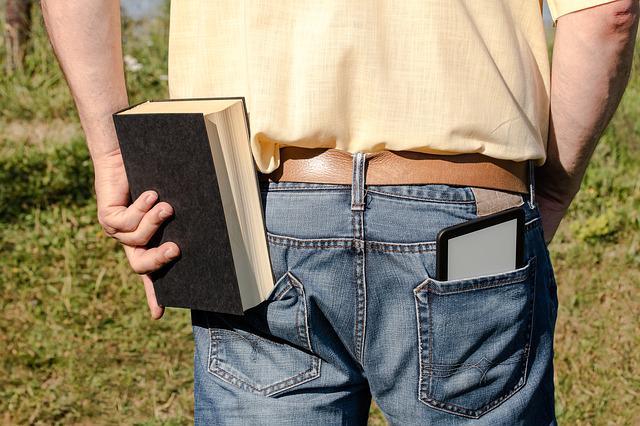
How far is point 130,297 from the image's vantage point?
415 centimetres

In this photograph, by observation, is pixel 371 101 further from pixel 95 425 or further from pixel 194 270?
pixel 95 425

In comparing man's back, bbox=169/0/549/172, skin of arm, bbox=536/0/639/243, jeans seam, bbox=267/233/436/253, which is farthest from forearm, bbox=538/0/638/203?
jeans seam, bbox=267/233/436/253

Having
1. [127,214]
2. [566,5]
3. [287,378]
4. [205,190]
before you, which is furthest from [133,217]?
[566,5]

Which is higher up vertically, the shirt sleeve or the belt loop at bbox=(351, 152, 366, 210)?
the shirt sleeve

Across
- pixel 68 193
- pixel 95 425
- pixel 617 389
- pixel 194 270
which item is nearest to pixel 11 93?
pixel 68 193

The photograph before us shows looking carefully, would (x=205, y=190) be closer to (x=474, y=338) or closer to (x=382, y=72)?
(x=382, y=72)

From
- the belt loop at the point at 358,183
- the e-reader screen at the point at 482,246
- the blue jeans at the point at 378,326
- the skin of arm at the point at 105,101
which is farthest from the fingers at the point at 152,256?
the e-reader screen at the point at 482,246

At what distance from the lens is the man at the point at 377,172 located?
1207mm

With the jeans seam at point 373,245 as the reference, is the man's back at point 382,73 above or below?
above

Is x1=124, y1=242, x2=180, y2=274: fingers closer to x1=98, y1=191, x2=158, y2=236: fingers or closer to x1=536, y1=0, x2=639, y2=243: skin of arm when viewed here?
x1=98, y1=191, x2=158, y2=236: fingers

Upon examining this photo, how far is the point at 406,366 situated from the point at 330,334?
0.12 m

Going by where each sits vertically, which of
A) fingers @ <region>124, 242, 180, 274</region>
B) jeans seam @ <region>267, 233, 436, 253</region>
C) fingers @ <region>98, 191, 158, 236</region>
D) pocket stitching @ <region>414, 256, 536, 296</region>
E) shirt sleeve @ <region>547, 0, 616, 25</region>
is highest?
shirt sleeve @ <region>547, 0, 616, 25</region>

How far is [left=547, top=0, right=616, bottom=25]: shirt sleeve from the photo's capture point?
1.24m

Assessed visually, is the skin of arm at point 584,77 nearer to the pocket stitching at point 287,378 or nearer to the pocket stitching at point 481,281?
the pocket stitching at point 481,281
